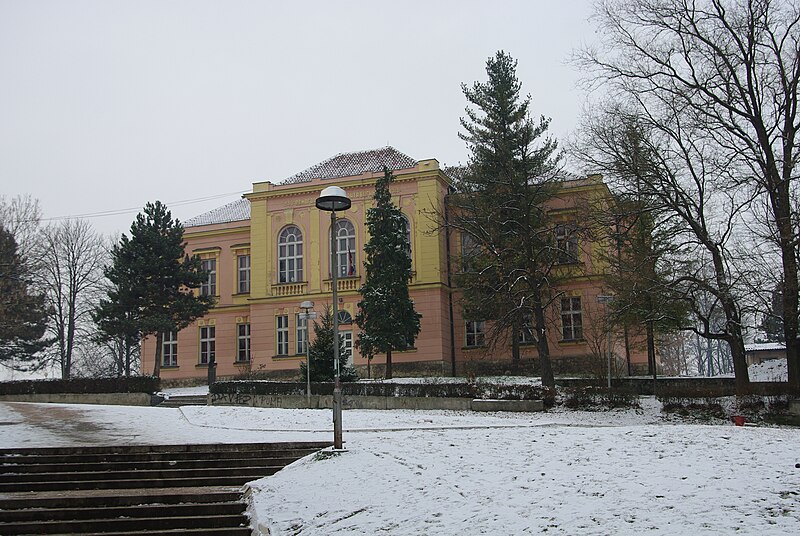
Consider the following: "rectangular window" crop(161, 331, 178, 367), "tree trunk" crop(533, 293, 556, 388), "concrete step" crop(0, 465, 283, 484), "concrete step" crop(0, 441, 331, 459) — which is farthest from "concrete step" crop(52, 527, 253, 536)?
"rectangular window" crop(161, 331, 178, 367)

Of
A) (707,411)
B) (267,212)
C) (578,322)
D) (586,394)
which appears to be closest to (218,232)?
(267,212)

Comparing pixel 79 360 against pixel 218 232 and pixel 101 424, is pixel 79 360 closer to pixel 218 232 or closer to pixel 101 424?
pixel 218 232

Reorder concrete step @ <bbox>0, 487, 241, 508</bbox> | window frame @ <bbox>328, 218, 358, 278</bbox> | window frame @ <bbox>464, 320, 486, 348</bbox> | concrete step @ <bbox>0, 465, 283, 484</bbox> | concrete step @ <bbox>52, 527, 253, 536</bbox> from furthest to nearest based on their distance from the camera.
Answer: window frame @ <bbox>328, 218, 358, 278</bbox>
window frame @ <bbox>464, 320, 486, 348</bbox>
concrete step @ <bbox>0, 465, 283, 484</bbox>
concrete step @ <bbox>0, 487, 241, 508</bbox>
concrete step @ <bbox>52, 527, 253, 536</bbox>

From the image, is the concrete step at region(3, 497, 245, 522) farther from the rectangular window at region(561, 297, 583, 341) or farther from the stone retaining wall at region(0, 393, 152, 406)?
the rectangular window at region(561, 297, 583, 341)

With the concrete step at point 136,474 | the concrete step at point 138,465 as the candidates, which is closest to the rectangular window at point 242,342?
the concrete step at point 138,465

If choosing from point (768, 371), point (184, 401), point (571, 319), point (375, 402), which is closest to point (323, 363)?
point (375, 402)

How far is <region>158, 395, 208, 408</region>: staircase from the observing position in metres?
30.7

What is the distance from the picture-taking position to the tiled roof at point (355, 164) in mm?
45094

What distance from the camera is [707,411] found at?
23.6 m

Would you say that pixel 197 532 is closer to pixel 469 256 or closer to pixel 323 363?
pixel 323 363

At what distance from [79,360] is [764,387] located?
62169mm

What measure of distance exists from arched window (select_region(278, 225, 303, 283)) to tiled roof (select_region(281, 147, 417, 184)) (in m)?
3.24

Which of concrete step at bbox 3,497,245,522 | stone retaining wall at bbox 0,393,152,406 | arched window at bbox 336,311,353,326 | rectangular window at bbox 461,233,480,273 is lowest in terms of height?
concrete step at bbox 3,497,245,522

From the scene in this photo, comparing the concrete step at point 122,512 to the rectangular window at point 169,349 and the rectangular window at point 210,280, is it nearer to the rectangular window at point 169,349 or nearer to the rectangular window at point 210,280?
the rectangular window at point 169,349
